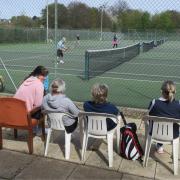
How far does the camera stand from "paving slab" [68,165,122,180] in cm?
441

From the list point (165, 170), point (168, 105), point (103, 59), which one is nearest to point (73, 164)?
point (165, 170)

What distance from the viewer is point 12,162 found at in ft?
15.9

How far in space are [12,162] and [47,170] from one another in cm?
57

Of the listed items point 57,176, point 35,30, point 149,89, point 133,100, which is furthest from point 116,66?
point 35,30

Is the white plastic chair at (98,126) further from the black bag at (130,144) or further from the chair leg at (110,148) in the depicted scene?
the black bag at (130,144)

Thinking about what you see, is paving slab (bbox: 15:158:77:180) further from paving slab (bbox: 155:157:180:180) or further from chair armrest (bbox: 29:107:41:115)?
paving slab (bbox: 155:157:180:180)

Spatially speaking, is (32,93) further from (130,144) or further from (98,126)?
(130,144)

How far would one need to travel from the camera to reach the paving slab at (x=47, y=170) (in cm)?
441

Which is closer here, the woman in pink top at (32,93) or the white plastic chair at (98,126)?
the white plastic chair at (98,126)

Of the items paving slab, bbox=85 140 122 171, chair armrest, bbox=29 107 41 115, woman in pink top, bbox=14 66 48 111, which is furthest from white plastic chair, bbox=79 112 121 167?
woman in pink top, bbox=14 66 48 111

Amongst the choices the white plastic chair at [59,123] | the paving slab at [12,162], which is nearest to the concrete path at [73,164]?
the paving slab at [12,162]

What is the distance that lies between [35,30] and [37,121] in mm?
30564

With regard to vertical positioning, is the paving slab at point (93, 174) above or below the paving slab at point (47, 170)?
below

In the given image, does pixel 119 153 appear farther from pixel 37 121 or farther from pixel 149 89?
pixel 149 89
